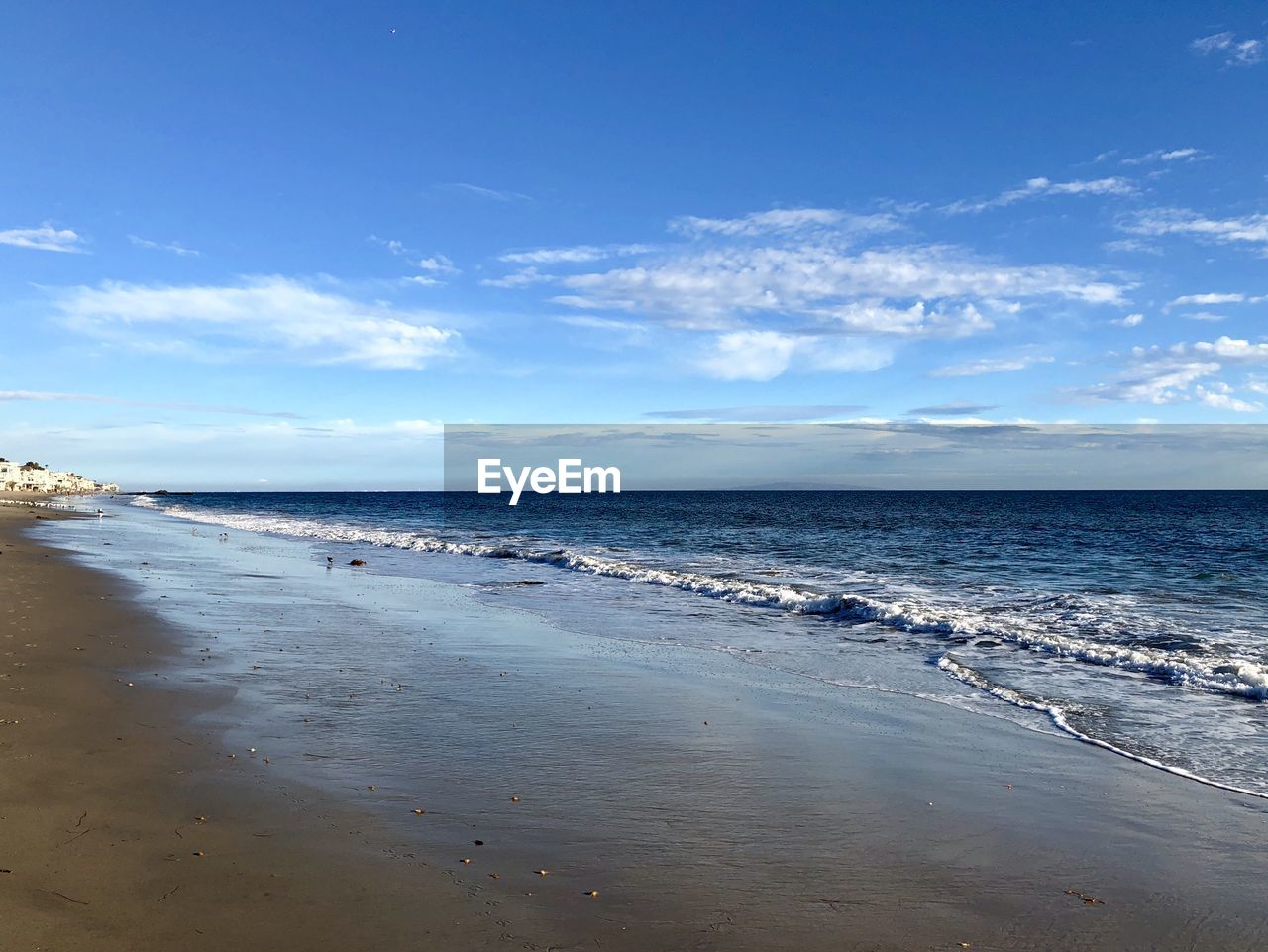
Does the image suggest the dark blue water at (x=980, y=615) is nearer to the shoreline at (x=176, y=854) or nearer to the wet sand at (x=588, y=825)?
the wet sand at (x=588, y=825)

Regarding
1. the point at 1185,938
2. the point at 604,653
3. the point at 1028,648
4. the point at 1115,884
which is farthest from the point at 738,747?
the point at 1028,648

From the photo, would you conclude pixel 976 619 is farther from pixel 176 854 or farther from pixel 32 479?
pixel 32 479

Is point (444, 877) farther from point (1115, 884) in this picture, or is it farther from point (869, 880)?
point (1115, 884)

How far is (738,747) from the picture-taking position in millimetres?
9031

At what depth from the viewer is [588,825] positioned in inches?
262

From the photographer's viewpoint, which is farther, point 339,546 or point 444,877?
point 339,546

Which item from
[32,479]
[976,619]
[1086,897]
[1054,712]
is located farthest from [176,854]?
[32,479]

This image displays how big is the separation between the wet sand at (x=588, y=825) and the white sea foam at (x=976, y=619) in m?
5.15

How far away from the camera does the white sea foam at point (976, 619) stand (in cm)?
1329

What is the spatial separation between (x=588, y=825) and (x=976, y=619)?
1493cm

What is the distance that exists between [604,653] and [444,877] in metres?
9.04

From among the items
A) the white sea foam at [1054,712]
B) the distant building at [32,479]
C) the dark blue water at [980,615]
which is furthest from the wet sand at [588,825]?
the distant building at [32,479]

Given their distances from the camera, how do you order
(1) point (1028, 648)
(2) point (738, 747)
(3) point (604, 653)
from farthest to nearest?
(1) point (1028, 648) → (3) point (604, 653) → (2) point (738, 747)

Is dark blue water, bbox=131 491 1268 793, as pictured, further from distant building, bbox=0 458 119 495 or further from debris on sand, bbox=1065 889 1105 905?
distant building, bbox=0 458 119 495
